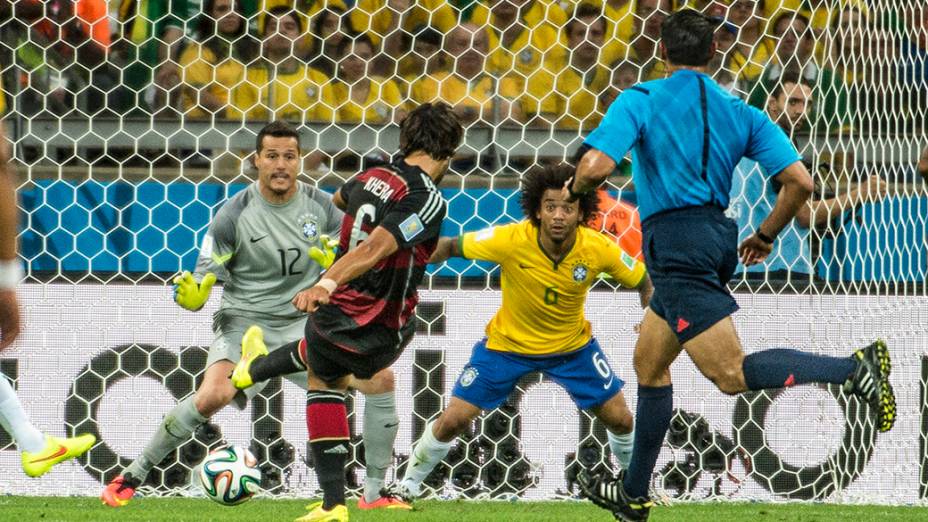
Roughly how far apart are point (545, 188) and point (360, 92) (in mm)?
1950

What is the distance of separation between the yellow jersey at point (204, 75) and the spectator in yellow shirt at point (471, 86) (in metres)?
0.99

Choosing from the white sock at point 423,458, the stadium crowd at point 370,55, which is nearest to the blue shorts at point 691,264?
the white sock at point 423,458

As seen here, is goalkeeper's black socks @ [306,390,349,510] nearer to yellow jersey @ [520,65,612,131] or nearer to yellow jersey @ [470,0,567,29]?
yellow jersey @ [520,65,612,131]

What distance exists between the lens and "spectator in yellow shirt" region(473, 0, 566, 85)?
8.45 metres

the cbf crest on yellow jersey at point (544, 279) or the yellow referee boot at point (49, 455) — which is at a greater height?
the cbf crest on yellow jersey at point (544, 279)

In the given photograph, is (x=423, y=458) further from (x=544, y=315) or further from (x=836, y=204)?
(x=836, y=204)

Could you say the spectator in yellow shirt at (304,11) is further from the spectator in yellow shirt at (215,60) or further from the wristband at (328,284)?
the wristband at (328,284)

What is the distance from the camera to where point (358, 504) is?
282 inches

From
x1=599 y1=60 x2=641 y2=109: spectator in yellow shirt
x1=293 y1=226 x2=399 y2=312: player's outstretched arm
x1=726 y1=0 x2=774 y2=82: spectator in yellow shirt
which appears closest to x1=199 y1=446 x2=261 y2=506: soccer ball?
x1=293 y1=226 x2=399 y2=312: player's outstretched arm

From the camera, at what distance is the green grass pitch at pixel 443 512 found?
6.34 meters

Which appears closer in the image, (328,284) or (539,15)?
(328,284)

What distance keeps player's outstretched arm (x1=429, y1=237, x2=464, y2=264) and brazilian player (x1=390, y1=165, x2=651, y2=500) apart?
116 millimetres

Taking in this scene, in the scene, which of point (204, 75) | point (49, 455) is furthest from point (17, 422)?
point (204, 75)

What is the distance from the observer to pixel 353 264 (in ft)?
17.4
